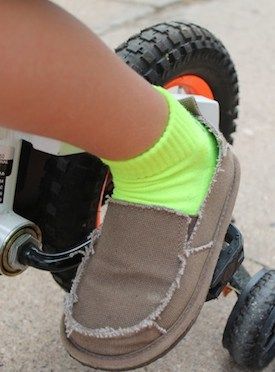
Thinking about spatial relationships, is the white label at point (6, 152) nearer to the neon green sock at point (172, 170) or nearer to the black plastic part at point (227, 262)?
the neon green sock at point (172, 170)

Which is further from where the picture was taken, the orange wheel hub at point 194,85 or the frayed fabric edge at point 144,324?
the orange wheel hub at point 194,85

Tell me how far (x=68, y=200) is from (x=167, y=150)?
0.25m

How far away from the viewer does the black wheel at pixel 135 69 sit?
1.07 meters

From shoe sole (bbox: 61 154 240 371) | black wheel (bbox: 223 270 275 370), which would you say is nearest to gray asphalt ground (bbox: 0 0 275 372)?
black wheel (bbox: 223 270 275 370)

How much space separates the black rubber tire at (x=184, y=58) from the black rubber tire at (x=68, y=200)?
0.59 feet

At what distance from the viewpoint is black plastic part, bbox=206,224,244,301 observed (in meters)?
1.00

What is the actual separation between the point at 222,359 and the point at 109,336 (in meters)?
0.42

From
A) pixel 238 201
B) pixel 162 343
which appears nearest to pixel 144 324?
pixel 162 343

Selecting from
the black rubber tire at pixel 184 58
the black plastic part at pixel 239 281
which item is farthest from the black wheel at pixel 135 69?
the black plastic part at pixel 239 281

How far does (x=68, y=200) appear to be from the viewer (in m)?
1.08

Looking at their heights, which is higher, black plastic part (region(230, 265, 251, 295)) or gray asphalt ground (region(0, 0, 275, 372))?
black plastic part (region(230, 265, 251, 295))

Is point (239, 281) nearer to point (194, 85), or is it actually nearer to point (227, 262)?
point (227, 262)

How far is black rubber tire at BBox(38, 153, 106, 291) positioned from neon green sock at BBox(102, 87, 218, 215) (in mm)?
133

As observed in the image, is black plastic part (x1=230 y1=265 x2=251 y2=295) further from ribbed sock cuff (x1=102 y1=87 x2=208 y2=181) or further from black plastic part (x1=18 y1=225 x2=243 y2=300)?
ribbed sock cuff (x1=102 y1=87 x2=208 y2=181)
